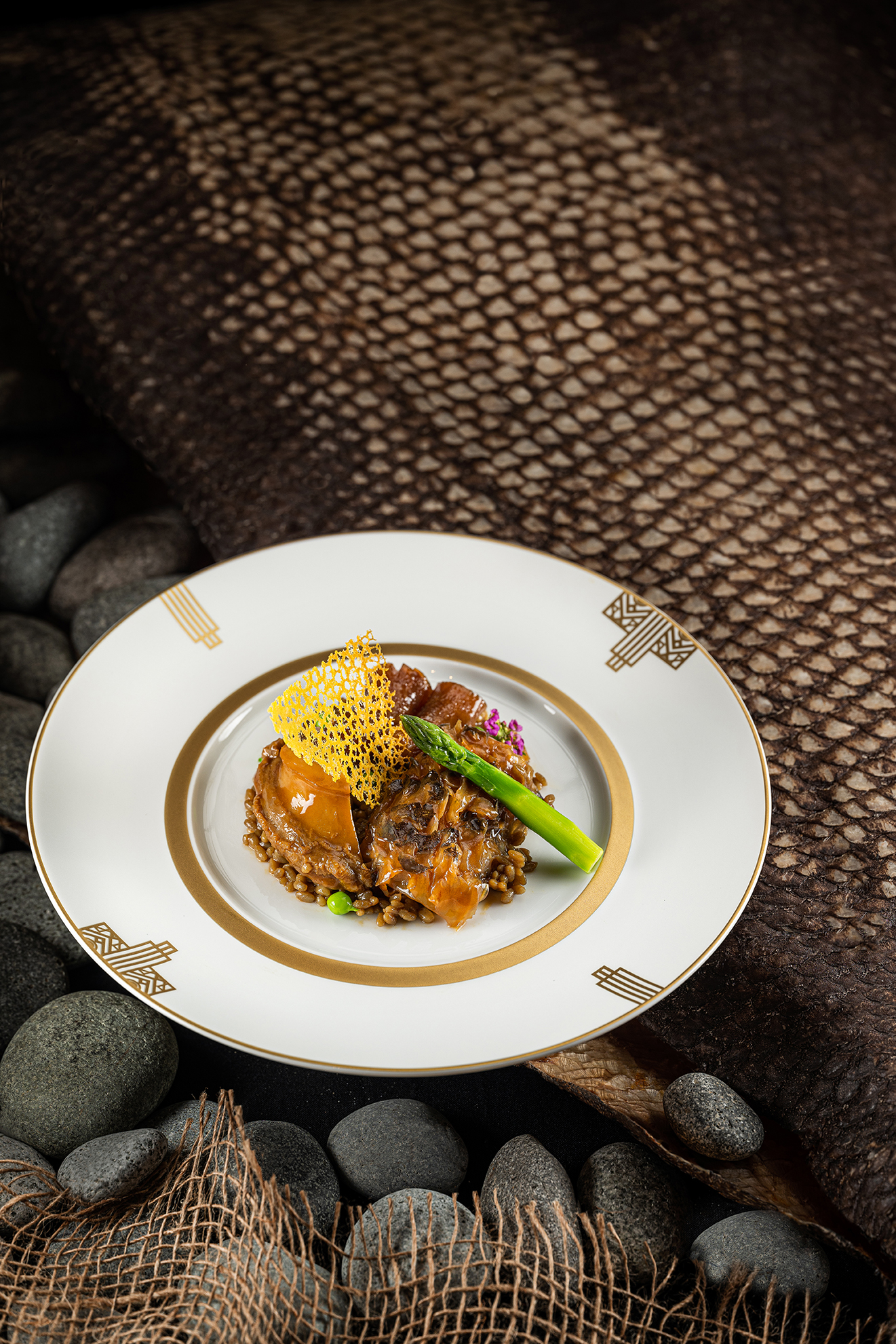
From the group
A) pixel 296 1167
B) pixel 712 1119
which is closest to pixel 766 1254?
pixel 712 1119

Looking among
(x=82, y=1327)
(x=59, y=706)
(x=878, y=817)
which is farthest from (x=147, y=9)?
(x=82, y=1327)

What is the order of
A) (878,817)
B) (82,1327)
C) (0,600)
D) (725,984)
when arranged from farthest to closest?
(0,600) < (878,817) < (725,984) < (82,1327)

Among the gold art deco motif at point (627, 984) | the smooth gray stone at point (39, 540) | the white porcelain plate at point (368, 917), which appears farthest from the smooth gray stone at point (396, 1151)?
the smooth gray stone at point (39, 540)

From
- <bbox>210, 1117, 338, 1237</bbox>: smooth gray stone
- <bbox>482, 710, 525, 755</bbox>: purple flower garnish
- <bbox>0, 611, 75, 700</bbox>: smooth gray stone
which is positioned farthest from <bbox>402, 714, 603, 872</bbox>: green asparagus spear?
<bbox>0, 611, 75, 700</bbox>: smooth gray stone

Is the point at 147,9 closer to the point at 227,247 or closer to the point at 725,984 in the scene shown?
the point at 227,247

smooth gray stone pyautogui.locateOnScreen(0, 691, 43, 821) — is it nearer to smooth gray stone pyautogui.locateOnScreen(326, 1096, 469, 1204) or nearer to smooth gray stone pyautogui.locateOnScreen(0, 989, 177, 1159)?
smooth gray stone pyautogui.locateOnScreen(0, 989, 177, 1159)

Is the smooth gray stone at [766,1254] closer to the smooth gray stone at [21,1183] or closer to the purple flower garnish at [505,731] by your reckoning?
the purple flower garnish at [505,731]
